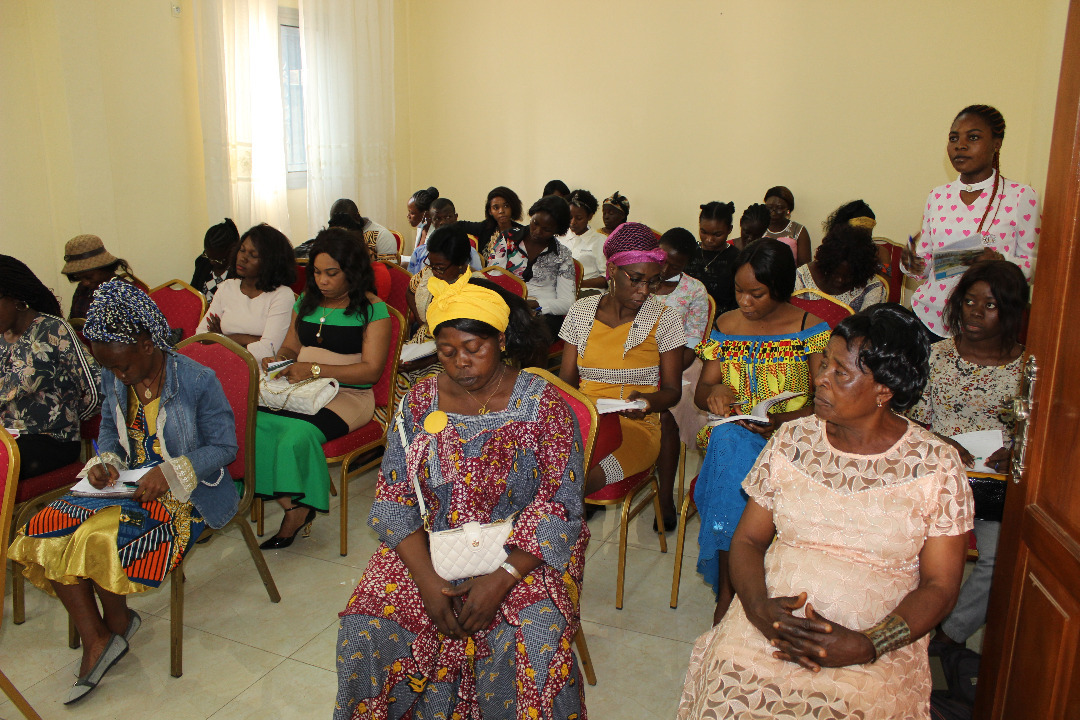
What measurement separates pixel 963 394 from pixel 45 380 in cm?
315

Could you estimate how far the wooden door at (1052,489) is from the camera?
4.47 ft

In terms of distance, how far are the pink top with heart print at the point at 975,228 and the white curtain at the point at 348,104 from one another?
5.18m

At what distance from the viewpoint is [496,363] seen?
79.3 inches

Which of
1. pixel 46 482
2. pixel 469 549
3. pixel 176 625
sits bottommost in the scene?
pixel 176 625

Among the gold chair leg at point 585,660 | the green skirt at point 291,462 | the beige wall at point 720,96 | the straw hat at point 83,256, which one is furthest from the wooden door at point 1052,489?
the beige wall at point 720,96

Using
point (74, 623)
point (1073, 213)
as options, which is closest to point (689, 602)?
point (1073, 213)

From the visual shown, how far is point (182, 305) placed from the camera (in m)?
3.90

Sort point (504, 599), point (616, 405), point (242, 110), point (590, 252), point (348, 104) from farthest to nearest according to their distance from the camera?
point (348, 104)
point (590, 252)
point (242, 110)
point (616, 405)
point (504, 599)

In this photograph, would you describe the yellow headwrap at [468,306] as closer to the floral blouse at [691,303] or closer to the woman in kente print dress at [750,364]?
the woman in kente print dress at [750,364]

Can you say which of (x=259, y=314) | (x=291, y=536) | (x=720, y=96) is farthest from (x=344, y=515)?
(x=720, y=96)

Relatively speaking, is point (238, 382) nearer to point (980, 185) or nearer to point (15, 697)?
point (15, 697)

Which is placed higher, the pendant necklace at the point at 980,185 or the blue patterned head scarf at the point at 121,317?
the pendant necklace at the point at 980,185

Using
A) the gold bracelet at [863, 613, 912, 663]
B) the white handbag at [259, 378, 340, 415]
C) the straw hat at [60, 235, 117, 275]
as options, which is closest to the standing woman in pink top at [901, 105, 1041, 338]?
the gold bracelet at [863, 613, 912, 663]

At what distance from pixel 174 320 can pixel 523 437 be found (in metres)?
2.72
